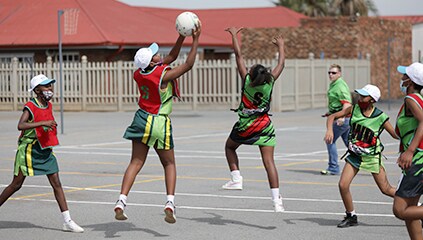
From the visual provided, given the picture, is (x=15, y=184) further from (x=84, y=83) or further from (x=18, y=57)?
(x=18, y=57)

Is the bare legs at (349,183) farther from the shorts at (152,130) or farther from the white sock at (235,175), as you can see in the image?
the white sock at (235,175)

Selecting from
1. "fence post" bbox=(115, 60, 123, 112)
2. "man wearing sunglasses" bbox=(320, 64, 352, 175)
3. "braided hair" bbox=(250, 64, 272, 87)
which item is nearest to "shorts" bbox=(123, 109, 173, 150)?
"braided hair" bbox=(250, 64, 272, 87)

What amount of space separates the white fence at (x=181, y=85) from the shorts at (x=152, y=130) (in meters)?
24.8

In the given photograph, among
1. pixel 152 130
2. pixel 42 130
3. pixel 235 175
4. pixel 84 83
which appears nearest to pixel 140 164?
pixel 152 130

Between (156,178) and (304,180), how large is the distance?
2249 millimetres

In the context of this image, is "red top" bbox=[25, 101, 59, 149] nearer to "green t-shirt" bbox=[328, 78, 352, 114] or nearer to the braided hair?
the braided hair

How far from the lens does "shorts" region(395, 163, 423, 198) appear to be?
26.4ft

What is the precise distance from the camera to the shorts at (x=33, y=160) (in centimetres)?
984

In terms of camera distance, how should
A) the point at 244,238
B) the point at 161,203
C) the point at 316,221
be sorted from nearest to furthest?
the point at 244,238, the point at 316,221, the point at 161,203

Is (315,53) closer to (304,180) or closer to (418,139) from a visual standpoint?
(304,180)

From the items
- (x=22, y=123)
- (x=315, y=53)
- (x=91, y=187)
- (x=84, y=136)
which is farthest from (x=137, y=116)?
(x=315, y=53)

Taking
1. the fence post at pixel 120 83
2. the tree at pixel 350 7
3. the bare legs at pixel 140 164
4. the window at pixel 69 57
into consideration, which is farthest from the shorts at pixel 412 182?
the tree at pixel 350 7

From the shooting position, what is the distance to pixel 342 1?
72.1 metres

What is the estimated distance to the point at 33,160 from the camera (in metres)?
9.86
